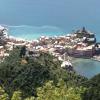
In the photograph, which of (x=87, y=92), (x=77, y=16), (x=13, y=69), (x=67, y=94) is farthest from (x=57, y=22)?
(x=67, y=94)

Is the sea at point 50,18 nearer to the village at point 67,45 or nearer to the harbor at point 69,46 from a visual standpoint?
the harbor at point 69,46

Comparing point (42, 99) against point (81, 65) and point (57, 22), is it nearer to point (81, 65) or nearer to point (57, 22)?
point (81, 65)

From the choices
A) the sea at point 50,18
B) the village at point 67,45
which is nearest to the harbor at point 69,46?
the village at point 67,45

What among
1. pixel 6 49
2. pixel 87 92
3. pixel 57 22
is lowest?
pixel 87 92

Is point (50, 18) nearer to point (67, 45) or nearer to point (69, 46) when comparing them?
point (67, 45)

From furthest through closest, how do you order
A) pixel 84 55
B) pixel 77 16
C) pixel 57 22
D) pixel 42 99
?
1. pixel 77 16
2. pixel 57 22
3. pixel 84 55
4. pixel 42 99

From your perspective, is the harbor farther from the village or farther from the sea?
the sea

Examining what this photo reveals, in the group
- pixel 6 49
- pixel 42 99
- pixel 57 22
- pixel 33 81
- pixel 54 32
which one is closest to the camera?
pixel 42 99

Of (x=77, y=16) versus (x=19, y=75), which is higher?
(x=77, y=16)

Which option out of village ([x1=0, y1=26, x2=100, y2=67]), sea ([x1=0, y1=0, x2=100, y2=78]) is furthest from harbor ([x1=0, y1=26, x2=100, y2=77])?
sea ([x1=0, y1=0, x2=100, y2=78])
